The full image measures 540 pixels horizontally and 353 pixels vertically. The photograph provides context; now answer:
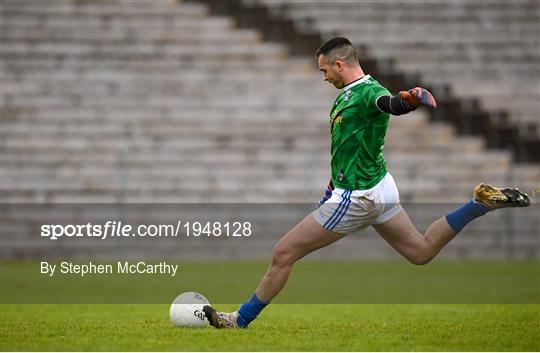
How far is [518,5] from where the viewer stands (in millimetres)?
23812

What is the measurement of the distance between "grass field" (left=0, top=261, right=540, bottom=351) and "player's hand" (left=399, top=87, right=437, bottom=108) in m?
1.61

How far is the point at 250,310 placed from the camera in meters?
8.02

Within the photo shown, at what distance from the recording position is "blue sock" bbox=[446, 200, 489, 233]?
26.8ft

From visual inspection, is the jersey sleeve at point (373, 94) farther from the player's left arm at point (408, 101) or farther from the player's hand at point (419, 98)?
the player's hand at point (419, 98)

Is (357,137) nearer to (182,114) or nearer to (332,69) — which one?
(332,69)

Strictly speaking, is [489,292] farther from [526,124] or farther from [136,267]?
[526,124]

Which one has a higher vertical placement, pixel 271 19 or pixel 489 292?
pixel 271 19

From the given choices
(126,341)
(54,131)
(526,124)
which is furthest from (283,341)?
(526,124)

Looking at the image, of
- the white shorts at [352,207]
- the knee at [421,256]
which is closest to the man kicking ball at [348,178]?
the white shorts at [352,207]

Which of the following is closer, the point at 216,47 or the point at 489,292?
the point at 489,292

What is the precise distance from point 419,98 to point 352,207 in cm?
110

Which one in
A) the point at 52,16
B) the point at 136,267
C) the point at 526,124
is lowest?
the point at 136,267

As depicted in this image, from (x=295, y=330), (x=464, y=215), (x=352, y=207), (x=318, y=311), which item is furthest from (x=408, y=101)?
(x=318, y=311)

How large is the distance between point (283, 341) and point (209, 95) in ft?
46.5
